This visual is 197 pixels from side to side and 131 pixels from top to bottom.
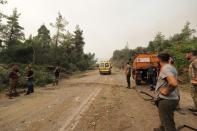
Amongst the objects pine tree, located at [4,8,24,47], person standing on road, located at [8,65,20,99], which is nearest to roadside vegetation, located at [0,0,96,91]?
pine tree, located at [4,8,24,47]

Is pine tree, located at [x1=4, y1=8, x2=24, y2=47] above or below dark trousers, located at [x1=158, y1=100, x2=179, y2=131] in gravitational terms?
above

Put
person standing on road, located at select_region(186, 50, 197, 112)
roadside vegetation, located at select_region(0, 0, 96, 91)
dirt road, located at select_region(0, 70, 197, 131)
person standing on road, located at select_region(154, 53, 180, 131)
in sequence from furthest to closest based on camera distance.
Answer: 1. roadside vegetation, located at select_region(0, 0, 96, 91)
2. person standing on road, located at select_region(186, 50, 197, 112)
3. dirt road, located at select_region(0, 70, 197, 131)
4. person standing on road, located at select_region(154, 53, 180, 131)

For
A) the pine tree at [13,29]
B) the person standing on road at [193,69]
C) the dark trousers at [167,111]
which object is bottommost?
the dark trousers at [167,111]

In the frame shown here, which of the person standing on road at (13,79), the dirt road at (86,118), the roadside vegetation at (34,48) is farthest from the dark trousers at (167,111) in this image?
the roadside vegetation at (34,48)

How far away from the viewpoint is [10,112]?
10805mm

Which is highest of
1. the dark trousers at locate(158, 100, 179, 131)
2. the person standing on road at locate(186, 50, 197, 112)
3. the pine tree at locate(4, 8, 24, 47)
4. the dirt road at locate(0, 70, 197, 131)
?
the pine tree at locate(4, 8, 24, 47)

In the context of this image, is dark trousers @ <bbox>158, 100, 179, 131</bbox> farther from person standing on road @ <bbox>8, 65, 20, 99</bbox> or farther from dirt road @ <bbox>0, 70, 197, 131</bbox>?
person standing on road @ <bbox>8, 65, 20, 99</bbox>

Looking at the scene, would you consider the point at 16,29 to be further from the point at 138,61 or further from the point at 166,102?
the point at 166,102

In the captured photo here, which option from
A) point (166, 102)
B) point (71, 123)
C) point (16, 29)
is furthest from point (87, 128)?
point (16, 29)

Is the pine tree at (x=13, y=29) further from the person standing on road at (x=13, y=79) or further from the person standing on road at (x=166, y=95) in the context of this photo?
the person standing on road at (x=166, y=95)

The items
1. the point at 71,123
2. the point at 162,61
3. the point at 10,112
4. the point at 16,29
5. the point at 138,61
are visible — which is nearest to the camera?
the point at 162,61

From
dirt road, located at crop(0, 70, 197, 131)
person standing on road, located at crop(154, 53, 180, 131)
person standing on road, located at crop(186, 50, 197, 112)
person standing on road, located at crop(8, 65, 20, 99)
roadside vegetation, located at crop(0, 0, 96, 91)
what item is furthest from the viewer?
roadside vegetation, located at crop(0, 0, 96, 91)

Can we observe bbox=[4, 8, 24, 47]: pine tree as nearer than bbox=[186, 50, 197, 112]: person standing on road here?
No

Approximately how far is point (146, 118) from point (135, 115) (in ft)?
1.98
